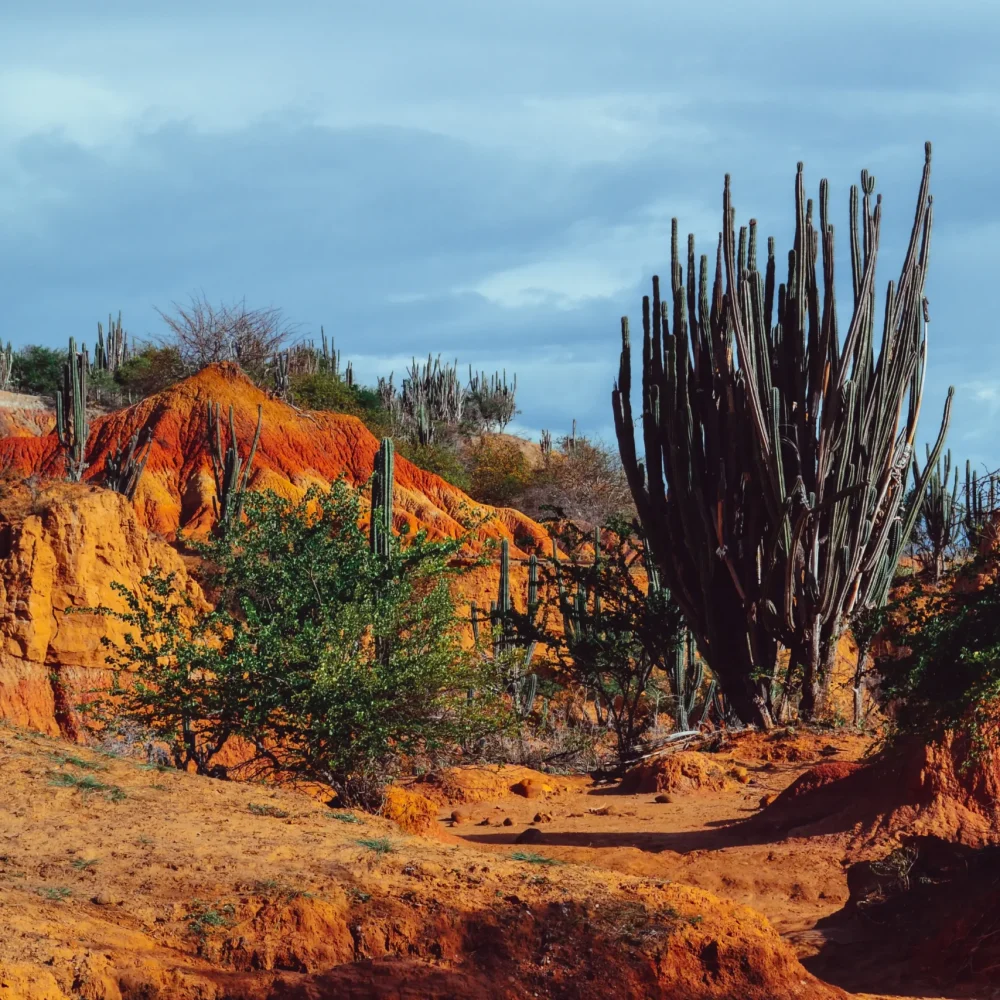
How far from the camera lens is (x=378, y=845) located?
7719mm

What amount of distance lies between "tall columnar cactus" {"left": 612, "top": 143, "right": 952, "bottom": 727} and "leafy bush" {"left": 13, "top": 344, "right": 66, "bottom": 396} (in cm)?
4205

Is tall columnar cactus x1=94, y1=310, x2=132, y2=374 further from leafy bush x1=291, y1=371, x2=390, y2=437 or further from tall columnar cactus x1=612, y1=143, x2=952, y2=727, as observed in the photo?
tall columnar cactus x1=612, y1=143, x2=952, y2=727

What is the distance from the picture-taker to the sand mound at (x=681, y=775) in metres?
13.2

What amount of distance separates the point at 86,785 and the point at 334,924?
3029 millimetres

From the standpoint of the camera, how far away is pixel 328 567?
41.6 feet

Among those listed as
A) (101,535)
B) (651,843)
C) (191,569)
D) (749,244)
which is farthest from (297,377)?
(651,843)

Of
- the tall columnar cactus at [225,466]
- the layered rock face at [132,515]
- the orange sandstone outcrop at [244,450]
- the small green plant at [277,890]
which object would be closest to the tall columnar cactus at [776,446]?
the layered rock face at [132,515]

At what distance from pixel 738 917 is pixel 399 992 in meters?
2.19

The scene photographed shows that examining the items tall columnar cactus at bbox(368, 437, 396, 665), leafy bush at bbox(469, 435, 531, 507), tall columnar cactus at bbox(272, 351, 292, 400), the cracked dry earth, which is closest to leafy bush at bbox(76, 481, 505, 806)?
tall columnar cactus at bbox(368, 437, 396, 665)

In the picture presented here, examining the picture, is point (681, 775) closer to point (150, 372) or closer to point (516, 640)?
point (516, 640)

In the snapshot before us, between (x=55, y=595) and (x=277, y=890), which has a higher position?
(x=55, y=595)

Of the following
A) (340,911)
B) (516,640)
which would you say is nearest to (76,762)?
(340,911)

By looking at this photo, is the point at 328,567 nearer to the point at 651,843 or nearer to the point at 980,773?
the point at 651,843

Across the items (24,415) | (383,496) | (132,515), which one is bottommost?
(132,515)
